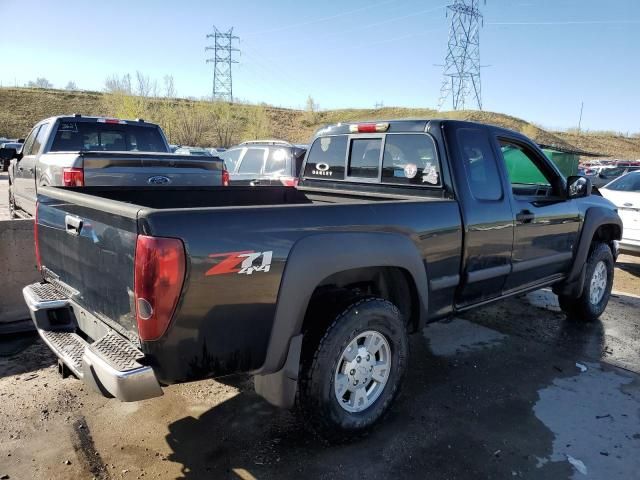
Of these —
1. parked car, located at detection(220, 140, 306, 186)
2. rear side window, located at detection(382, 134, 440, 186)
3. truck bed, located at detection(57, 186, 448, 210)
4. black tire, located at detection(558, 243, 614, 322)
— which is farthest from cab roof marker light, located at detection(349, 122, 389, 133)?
parked car, located at detection(220, 140, 306, 186)

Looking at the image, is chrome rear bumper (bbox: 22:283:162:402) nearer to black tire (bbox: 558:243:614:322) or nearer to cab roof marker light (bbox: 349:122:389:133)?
cab roof marker light (bbox: 349:122:389:133)

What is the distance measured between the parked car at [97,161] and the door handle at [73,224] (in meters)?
2.22

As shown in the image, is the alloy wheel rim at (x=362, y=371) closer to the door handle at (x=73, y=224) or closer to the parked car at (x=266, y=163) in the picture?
the door handle at (x=73, y=224)

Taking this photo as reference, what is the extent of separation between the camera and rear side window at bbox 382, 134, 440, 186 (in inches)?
151

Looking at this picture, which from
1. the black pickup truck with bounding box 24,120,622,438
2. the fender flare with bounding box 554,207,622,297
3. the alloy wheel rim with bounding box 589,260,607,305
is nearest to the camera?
the black pickup truck with bounding box 24,120,622,438

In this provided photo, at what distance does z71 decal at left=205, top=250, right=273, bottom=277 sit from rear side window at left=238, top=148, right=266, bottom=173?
7.29 metres

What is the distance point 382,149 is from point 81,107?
76.5 metres

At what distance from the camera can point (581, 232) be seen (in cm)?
509

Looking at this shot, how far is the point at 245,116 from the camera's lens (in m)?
65.0

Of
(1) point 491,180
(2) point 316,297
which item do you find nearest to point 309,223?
(2) point 316,297

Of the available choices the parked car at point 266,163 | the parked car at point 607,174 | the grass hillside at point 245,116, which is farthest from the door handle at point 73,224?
the grass hillside at point 245,116

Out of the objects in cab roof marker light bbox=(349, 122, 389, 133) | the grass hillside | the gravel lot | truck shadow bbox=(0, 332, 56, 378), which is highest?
the grass hillside

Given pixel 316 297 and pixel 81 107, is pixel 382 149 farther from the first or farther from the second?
pixel 81 107

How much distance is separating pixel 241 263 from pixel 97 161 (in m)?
4.12
